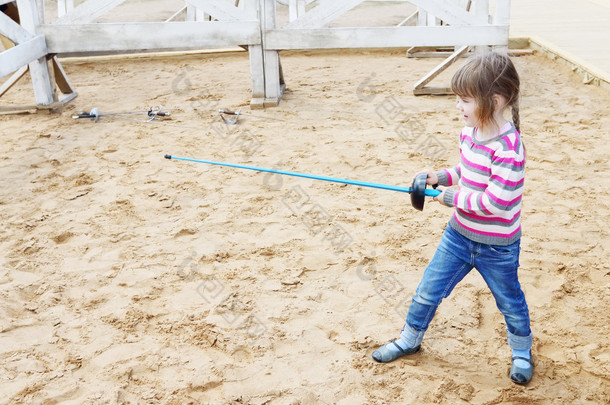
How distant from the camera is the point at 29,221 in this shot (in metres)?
3.80

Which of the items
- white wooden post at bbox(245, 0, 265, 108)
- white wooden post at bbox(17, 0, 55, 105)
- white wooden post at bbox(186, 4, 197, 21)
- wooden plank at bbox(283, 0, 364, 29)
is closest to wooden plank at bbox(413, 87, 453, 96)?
wooden plank at bbox(283, 0, 364, 29)

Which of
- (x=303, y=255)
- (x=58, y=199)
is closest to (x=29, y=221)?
(x=58, y=199)

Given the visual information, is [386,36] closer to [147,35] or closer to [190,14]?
[147,35]

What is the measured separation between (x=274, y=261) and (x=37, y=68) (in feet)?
12.3

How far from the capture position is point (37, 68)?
19.3ft

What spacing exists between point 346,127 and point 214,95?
1.63 meters

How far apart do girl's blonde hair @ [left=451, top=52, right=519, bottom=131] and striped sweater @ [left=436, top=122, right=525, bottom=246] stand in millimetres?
85

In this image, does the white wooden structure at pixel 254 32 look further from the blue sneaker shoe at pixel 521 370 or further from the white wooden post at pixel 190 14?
the blue sneaker shoe at pixel 521 370

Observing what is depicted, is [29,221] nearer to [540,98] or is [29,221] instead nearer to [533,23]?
[540,98]

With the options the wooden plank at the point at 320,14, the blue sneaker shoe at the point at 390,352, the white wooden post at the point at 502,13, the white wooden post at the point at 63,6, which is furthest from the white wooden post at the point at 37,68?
the blue sneaker shoe at the point at 390,352

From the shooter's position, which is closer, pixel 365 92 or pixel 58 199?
pixel 58 199

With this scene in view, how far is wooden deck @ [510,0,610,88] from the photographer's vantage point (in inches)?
261

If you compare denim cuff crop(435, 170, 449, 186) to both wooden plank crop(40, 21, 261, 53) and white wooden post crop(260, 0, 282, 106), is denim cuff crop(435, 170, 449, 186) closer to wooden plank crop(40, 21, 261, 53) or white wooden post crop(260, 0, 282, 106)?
white wooden post crop(260, 0, 282, 106)

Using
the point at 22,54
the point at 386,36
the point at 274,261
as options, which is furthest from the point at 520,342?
the point at 22,54
